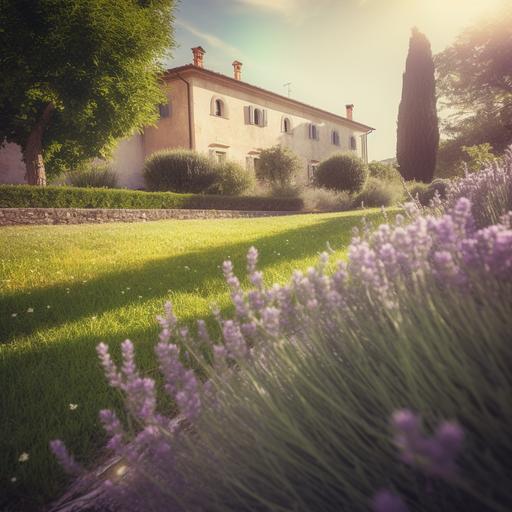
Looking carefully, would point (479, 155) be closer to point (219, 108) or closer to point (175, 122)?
point (175, 122)

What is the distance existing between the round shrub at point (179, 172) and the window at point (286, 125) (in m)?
10.7

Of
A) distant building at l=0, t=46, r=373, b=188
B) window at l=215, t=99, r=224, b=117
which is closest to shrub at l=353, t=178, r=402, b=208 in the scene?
distant building at l=0, t=46, r=373, b=188

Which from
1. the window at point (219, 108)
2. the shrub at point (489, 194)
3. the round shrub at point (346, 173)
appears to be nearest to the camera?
the shrub at point (489, 194)

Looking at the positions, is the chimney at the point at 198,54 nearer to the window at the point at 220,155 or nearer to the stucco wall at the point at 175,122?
the stucco wall at the point at 175,122

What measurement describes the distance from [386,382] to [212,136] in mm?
22181

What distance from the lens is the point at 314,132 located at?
29.2 meters

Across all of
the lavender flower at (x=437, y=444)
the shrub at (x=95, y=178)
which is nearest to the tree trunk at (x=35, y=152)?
the shrub at (x=95, y=178)

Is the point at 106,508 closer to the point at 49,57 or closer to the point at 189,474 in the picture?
the point at 189,474

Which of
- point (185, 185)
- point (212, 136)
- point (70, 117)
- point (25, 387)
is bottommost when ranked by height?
point (25, 387)

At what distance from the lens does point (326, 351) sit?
117 centimetres

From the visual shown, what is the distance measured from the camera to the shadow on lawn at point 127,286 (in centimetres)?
316

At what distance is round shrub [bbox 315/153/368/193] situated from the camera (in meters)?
20.5

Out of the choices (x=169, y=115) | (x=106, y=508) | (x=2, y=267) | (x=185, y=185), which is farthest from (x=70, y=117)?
(x=106, y=508)

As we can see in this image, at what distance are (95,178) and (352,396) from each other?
685 inches
